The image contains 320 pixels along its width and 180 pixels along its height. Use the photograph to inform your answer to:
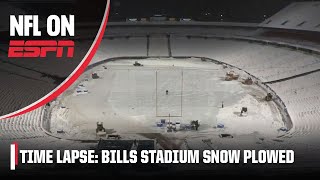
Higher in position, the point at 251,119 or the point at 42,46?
the point at 42,46

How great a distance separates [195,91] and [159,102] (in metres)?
1.39

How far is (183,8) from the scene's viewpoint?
1248cm

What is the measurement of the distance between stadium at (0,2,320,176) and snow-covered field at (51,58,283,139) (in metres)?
0.03

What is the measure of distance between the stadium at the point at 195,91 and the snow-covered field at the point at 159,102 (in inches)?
1.3

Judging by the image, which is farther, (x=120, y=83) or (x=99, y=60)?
(x=120, y=83)

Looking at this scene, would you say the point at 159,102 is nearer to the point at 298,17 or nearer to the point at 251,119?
the point at 251,119

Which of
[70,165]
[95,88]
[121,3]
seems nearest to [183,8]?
[121,3]

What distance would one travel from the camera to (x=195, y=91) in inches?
503

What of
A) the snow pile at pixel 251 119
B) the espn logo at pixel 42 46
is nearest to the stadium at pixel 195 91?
the snow pile at pixel 251 119

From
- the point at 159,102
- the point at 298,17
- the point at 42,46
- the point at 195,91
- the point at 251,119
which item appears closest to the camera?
the point at 42,46

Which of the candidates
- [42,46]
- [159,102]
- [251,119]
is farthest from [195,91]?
[42,46]

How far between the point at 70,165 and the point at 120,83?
5.23 m

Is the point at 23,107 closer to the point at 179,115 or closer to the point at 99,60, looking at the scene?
the point at 99,60

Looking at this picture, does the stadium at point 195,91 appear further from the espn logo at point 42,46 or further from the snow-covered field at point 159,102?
Result: the espn logo at point 42,46
